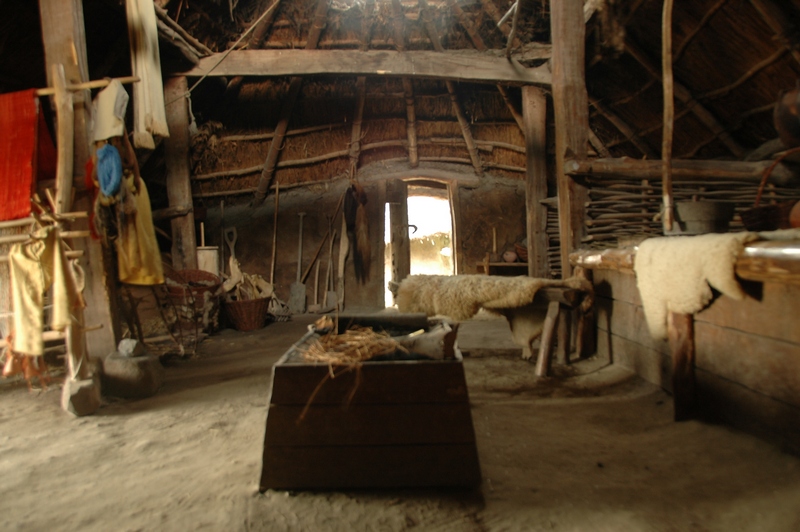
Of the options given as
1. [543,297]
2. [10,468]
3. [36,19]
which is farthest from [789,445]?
[36,19]

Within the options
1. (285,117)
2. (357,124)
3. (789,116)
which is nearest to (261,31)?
(285,117)

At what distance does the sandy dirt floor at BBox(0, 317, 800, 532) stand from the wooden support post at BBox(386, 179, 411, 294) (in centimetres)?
446

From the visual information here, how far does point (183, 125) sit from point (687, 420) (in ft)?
17.3

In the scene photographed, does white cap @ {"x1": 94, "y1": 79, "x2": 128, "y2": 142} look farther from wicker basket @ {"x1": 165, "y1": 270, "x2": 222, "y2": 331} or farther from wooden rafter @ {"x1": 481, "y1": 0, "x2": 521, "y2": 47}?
wooden rafter @ {"x1": 481, "y1": 0, "x2": 521, "y2": 47}

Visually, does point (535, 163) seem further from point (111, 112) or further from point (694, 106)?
point (111, 112)

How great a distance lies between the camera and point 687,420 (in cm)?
241

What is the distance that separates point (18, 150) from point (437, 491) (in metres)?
3.22

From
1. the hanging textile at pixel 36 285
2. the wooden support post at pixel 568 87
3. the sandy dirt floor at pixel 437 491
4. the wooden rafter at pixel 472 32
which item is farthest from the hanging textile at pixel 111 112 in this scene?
the wooden rafter at pixel 472 32

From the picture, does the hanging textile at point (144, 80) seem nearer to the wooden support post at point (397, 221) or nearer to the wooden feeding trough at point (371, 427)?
the wooden feeding trough at point (371, 427)

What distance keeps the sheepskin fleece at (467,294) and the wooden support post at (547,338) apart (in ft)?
0.86

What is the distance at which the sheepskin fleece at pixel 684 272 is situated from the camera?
187 cm

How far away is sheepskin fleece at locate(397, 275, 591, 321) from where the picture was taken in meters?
3.19

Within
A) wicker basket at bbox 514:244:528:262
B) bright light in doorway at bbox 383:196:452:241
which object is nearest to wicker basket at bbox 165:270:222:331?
wicker basket at bbox 514:244:528:262

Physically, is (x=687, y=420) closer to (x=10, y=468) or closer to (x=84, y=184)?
(x=10, y=468)
